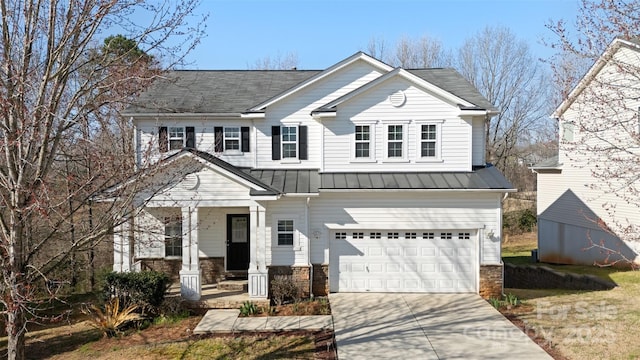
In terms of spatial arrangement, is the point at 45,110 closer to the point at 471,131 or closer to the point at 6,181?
the point at 6,181

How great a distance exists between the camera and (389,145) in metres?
14.7

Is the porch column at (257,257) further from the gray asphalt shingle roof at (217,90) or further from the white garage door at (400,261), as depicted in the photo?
the gray asphalt shingle roof at (217,90)

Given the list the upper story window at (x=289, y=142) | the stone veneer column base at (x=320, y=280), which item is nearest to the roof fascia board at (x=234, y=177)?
the upper story window at (x=289, y=142)

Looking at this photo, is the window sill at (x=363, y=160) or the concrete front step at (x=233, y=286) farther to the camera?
→ the window sill at (x=363, y=160)

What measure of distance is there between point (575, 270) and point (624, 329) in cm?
806

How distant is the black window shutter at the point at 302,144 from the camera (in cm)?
1522

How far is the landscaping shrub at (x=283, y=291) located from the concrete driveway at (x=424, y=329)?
3.97 ft

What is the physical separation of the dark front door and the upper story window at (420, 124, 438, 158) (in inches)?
262

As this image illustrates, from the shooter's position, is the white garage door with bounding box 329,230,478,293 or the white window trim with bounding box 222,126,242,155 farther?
the white window trim with bounding box 222,126,242,155

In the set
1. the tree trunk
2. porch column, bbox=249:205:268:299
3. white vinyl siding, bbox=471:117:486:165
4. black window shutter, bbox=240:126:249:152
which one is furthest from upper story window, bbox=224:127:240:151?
the tree trunk

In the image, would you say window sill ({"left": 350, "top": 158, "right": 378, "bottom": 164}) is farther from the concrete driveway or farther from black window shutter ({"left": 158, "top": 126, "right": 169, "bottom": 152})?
black window shutter ({"left": 158, "top": 126, "right": 169, "bottom": 152})

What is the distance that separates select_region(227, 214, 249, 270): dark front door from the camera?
51.3 ft

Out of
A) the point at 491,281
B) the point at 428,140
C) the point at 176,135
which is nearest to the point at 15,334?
the point at 176,135

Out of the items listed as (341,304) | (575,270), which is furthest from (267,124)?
(575,270)
